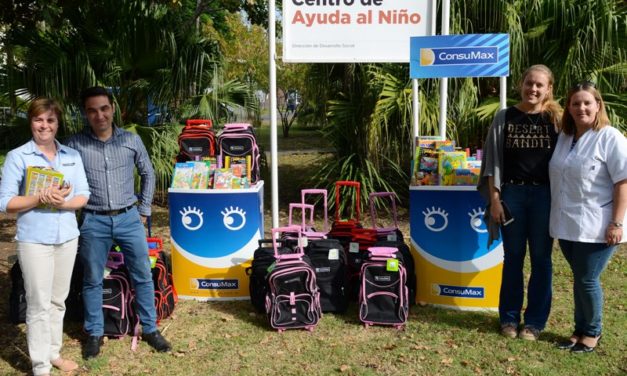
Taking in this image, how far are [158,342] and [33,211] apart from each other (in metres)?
1.34

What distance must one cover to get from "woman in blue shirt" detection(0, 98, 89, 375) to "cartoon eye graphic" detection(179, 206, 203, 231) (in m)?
1.37

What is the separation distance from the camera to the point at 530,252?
4195 millimetres

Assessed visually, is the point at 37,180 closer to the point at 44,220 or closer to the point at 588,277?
the point at 44,220

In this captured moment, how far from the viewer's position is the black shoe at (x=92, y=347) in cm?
405

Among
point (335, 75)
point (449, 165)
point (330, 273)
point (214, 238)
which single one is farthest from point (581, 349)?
point (335, 75)

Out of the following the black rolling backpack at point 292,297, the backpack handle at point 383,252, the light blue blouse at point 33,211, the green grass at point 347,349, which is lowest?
the green grass at point 347,349

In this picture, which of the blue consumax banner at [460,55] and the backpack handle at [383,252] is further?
the blue consumax banner at [460,55]

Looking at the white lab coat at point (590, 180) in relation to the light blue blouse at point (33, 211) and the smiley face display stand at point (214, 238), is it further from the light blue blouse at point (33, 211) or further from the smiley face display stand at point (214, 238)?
the light blue blouse at point (33, 211)

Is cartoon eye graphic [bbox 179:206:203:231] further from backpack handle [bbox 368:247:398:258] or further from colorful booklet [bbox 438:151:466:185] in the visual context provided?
colorful booklet [bbox 438:151:466:185]

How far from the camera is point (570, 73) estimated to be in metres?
7.54

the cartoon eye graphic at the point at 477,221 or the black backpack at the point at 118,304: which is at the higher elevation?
the cartoon eye graphic at the point at 477,221

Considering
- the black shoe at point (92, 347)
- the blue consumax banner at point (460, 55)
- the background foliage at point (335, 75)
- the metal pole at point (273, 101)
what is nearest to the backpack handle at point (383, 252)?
the metal pole at point (273, 101)

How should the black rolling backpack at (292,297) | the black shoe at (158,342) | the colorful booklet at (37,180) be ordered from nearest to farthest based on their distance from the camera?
the colorful booklet at (37,180)
the black shoe at (158,342)
the black rolling backpack at (292,297)

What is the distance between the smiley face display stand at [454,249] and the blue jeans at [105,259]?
2.11 meters
